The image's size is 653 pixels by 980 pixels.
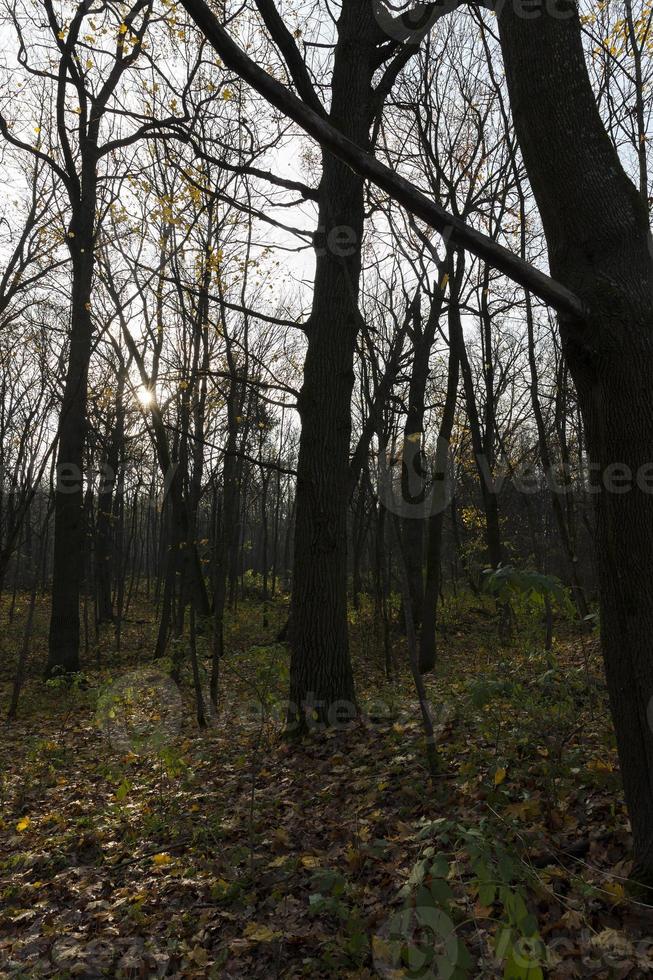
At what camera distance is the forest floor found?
2.39 metres

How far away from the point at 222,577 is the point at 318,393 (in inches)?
154

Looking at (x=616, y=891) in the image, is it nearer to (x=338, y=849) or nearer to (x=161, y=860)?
(x=338, y=849)

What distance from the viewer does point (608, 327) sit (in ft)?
7.41

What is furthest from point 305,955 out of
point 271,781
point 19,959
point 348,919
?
point 271,781

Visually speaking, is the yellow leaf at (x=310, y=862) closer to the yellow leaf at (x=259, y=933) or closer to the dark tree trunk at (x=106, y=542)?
the yellow leaf at (x=259, y=933)

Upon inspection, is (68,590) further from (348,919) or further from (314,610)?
(348,919)

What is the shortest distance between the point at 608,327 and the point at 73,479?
1022 centimetres
